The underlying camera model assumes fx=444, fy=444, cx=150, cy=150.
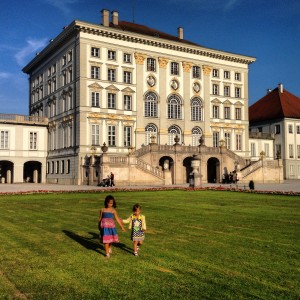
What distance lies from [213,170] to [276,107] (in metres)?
23.6

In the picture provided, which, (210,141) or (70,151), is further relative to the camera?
(210,141)

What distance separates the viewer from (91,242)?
1105 cm

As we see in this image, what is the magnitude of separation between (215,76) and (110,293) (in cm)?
5715

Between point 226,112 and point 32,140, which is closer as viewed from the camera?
point 32,140

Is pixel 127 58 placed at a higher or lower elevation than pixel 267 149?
higher

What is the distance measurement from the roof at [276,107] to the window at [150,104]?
25709 mm

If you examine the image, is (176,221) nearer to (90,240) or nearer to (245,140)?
(90,240)

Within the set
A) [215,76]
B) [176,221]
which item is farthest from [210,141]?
[176,221]

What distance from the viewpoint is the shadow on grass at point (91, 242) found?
1023cm

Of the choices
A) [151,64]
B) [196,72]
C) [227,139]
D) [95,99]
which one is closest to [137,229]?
[95,99]

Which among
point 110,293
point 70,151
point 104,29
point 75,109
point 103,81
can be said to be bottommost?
point 110,293

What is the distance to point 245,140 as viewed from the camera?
A: 63906 millimetres

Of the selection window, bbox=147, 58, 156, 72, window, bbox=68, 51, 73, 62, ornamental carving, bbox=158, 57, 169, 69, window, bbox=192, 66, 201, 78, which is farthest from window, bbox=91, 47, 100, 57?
window, bbox=192, 66, 201, 78

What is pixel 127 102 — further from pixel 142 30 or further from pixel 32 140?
pixel 32 140
